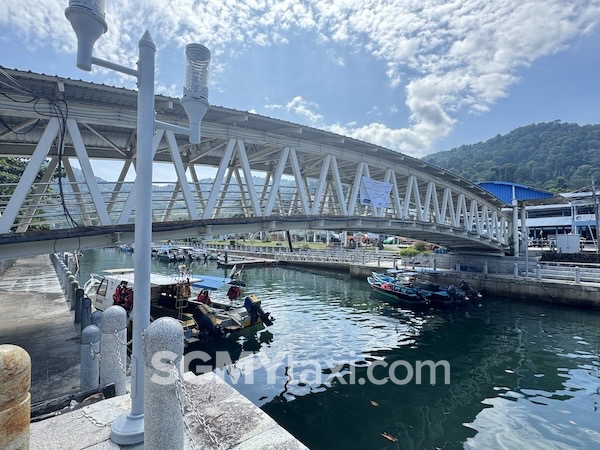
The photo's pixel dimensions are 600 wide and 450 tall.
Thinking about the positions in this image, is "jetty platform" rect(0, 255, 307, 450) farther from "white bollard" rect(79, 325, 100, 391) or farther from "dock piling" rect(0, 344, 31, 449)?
"dock piling" rect(0, 344, 31, 449)

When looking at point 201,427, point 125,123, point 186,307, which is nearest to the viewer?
point 201,427

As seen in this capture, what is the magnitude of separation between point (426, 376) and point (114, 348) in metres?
10.7

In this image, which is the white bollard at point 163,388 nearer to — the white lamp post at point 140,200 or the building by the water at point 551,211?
the white lamp post at point 140,200

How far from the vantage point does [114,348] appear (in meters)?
6.16

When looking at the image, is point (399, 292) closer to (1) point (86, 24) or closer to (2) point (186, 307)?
(2) point (186, 307)

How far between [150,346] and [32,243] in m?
6.29

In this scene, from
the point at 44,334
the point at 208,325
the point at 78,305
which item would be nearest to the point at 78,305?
the point at 78,305

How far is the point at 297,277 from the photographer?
125ft

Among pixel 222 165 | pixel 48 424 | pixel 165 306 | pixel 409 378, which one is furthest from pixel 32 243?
pixel 409 378

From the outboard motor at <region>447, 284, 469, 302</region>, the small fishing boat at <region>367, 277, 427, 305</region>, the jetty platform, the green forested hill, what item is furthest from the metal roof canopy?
the green forested hill

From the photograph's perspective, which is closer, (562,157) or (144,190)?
(144,190)

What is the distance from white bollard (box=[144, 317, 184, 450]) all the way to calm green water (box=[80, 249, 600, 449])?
581 cm

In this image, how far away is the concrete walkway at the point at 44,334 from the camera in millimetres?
7574

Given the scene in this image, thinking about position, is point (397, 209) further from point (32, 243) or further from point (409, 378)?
point (32, 243)
